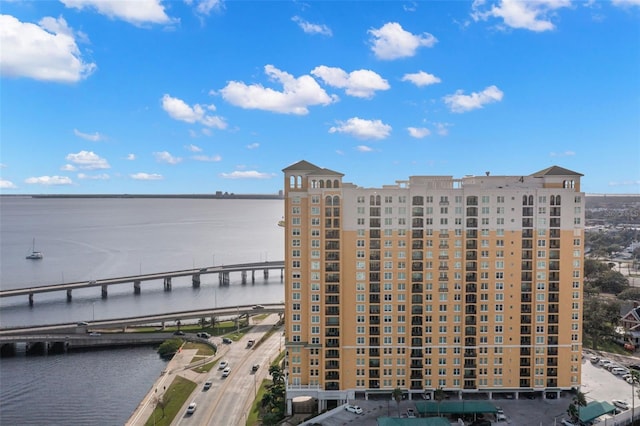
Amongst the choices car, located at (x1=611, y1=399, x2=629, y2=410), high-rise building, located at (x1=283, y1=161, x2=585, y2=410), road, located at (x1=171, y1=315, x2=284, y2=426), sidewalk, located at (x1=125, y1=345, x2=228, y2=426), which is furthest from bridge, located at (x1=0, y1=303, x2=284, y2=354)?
car, located at (x1=611, y1=399, x2=629, y2=410)

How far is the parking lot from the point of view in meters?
54.2

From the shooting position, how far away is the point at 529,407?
57219mm

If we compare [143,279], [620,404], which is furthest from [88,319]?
[620,404]

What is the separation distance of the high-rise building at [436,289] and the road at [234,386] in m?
9.74

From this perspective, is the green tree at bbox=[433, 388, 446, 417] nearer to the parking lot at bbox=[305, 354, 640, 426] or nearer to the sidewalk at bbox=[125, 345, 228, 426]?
the parking lot at bbox=[305, 354, 640, 426]

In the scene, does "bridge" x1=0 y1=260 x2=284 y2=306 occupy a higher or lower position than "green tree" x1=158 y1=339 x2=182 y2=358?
higher

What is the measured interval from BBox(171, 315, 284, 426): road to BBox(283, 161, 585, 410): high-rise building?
974 cm

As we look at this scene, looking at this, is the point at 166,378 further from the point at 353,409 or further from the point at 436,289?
the point at 436,289

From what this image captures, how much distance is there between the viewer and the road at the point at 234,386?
60.0 metres

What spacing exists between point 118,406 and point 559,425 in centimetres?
6118

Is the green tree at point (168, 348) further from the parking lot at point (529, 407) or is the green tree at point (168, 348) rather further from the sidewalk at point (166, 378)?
the parking lot at point (529, 407)

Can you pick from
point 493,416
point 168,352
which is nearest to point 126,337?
point 168,352

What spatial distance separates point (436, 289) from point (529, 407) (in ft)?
58.5

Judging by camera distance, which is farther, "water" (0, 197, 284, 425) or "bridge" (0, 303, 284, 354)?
"bridge" (0, 303, 284, 354)
